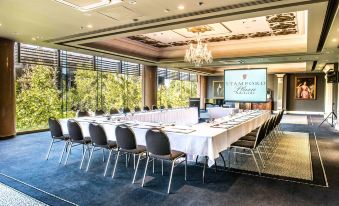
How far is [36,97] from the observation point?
27.6 ft

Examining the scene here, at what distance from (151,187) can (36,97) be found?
6600 millimetres

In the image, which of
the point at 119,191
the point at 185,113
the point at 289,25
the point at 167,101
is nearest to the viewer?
the point at 119,191

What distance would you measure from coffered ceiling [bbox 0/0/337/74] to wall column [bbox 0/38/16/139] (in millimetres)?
456

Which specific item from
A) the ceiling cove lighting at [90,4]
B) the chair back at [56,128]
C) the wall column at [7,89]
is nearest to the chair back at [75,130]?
the chair back at [56,128]

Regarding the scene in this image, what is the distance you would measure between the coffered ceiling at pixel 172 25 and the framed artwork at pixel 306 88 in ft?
30.9

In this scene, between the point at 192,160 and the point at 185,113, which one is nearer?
the point at 192,160

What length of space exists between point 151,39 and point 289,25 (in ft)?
14.9

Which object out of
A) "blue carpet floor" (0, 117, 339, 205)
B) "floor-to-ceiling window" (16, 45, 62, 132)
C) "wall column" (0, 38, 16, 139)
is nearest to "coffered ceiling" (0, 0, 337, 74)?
"wall column" (0, 38, 16, 139)

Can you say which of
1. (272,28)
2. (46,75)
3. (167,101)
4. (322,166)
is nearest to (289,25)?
(272,28)

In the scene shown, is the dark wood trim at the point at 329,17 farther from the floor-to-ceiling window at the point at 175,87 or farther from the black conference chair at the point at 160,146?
the floor-to-ceiling window at the point at 175,87

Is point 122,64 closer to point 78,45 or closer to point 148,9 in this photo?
point 78,45

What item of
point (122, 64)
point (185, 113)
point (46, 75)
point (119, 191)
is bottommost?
point (119, 191)

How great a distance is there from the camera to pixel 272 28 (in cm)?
745

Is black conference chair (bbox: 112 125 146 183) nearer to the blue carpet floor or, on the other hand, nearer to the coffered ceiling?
the blue carpet floor
